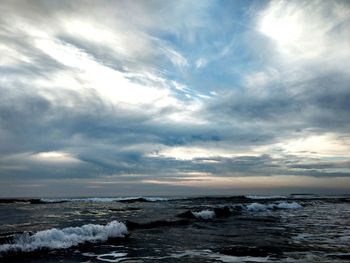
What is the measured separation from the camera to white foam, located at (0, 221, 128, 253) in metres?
12.7

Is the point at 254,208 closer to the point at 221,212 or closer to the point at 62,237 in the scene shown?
the point at 221,212

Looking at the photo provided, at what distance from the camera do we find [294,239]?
1571 centimetres

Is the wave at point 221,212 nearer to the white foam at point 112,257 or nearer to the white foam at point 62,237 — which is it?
the white foam at point 62,237

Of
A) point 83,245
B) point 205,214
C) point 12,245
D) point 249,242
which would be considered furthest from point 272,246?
point 205,214

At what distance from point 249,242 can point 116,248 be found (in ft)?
19.0

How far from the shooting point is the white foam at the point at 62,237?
41.8 feet

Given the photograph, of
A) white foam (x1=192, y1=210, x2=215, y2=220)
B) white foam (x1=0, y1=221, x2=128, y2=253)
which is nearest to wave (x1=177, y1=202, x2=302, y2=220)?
white foam (x1=192, y1=210, x2=215, y2=220)

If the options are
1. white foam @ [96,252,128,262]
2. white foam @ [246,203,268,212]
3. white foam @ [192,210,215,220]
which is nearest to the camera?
white foam @ [96,252,128,262]

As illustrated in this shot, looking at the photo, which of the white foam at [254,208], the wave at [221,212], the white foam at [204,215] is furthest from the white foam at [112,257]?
the white foam at [254,208]

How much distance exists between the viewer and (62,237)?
47.5ft

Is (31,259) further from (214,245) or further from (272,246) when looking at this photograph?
(272,246)

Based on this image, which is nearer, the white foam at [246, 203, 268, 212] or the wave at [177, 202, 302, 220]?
the wave at [177, 202, 302, 220]

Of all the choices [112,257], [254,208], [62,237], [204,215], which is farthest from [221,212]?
[112,257]

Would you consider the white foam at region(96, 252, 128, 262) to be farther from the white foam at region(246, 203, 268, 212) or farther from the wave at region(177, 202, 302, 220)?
the white foam at region(246, 203, 268, 212)
